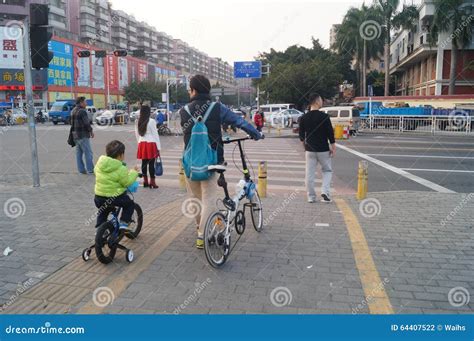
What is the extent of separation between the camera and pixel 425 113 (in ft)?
89.4

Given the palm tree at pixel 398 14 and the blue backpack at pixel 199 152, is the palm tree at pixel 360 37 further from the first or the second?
the blue backpack at pixel 199 152

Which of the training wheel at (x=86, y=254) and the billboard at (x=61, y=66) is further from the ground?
the billboard at (x=61, y=66)

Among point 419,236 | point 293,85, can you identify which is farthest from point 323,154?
point 293,85

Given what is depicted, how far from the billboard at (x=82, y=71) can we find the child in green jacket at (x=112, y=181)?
61.9 metres

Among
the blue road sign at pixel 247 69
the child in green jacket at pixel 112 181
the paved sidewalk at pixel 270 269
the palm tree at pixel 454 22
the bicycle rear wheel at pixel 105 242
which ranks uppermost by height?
the palm tree at pixel 454 22

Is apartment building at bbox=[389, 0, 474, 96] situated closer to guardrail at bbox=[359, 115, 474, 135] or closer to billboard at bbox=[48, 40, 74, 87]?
guardrail at bbox=[359, 115, 474, 135]

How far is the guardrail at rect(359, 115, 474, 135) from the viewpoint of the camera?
25781 millimetres

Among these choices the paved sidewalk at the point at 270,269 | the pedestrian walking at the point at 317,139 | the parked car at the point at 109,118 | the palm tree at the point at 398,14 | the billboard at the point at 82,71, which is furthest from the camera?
the billboard at the point at 82,71

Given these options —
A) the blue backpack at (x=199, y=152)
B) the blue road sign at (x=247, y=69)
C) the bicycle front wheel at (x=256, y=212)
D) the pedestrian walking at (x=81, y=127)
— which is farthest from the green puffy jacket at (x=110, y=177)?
the blue road sign at (x=247, y=69)

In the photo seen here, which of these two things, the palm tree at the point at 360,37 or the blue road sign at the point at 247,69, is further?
the palm tree at the point at 360,37

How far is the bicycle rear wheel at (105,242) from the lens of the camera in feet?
13.4

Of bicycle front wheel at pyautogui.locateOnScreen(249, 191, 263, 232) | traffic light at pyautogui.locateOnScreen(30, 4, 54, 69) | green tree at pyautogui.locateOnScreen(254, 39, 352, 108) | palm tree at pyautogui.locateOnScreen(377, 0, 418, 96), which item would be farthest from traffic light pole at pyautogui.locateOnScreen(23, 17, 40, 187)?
palm tree at pyautogui.locateOnScreen(377, 0, 418, 96)

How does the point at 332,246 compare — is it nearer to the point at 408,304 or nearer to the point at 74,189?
the point at 408,304

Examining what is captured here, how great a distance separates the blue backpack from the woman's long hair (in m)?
3.59
